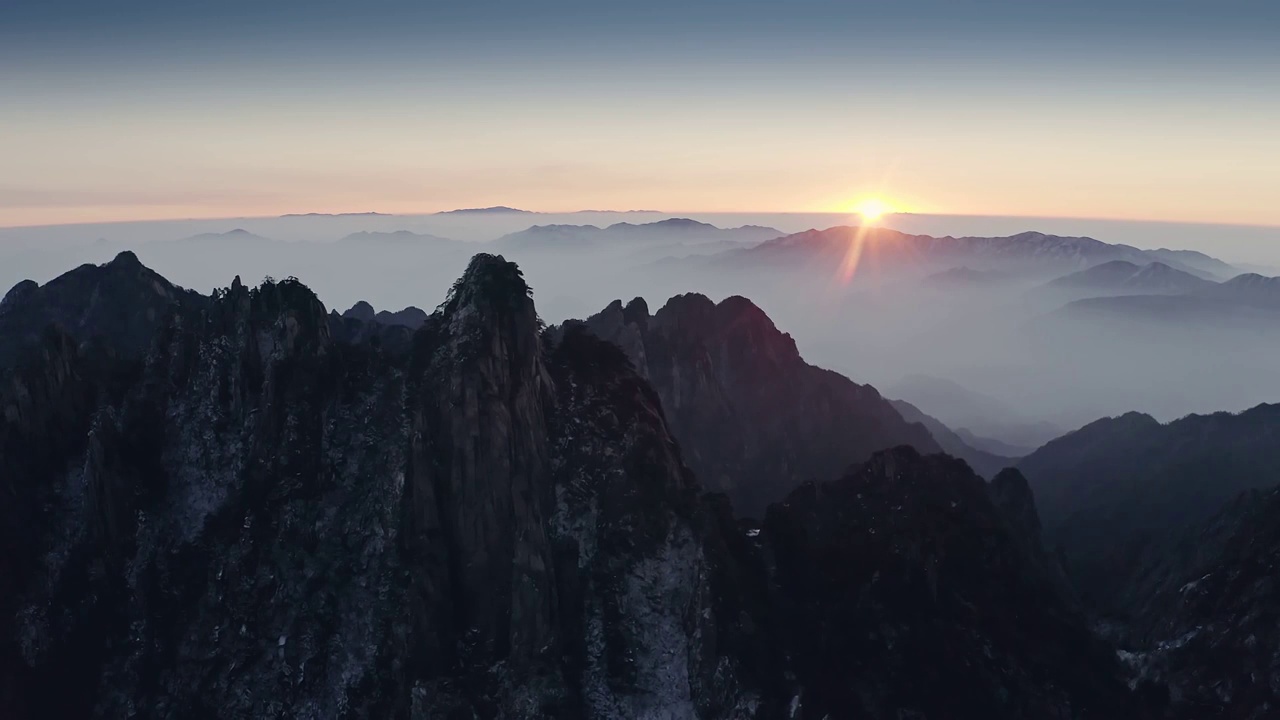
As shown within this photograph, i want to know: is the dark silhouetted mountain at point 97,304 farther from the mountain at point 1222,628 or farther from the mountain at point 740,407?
the mountain at point 1222,628

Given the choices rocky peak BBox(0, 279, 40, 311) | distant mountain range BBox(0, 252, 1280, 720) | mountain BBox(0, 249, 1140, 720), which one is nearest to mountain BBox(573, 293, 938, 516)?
distant mountain range BBox(0, 252, 1280, 720)

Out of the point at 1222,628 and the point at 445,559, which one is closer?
Answer: the point at 445,559

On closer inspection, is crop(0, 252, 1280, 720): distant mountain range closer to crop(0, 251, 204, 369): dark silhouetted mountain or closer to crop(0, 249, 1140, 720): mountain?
crop(0, 249, 1140, 720): mountain

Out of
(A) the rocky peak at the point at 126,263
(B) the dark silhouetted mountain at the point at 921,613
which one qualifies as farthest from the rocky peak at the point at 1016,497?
(A) the rocky peak at the point at 126,263

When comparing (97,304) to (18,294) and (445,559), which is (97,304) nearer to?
(18,294)

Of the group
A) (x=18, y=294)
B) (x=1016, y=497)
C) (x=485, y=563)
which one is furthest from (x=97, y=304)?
(x=1016, y=497)

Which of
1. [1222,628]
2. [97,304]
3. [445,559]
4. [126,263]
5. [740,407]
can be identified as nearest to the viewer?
[445,559]
